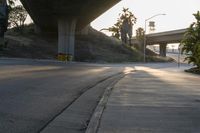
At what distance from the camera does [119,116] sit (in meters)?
11.1

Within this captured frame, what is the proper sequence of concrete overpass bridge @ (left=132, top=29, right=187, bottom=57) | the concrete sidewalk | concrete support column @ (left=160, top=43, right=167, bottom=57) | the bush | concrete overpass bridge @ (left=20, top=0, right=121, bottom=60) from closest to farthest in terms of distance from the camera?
1. the concrete sidewalk
2. the bush
3. concrete overpass bridge @ (left=20, top=0, right=121, bottom=60)
4. concrete overpass bridge @ (left=132, top=29, right=187, bottom=57)
5. concrete support column @ (left=160, top=43, right=167, bottom=57)

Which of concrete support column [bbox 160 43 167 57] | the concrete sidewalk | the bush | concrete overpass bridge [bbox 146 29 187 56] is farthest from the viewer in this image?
concrete support column [bbox 160 43 167 57]

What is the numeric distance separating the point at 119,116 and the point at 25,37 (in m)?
Result: 86.9

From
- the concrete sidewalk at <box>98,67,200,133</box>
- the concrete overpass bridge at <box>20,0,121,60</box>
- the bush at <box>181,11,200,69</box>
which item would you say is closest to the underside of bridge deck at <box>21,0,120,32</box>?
the concrete overpass bridge at <box>20,0,121,60</box>

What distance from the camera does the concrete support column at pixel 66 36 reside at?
73.1 metres

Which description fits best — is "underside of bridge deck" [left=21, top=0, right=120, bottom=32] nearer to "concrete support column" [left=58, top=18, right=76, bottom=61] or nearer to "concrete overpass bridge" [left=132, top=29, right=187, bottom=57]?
"concrete support column" [left=58, top=18, right=76, bottom=61]

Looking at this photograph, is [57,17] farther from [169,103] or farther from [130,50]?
[169,103]

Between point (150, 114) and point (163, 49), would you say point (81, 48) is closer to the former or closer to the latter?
point (163, 49)

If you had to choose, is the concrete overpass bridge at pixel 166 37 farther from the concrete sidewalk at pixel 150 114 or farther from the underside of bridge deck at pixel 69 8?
the concrete sidewalk at pixel 150 114

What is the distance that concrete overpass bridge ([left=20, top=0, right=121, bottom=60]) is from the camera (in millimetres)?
57219

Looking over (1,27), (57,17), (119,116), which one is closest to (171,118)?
(119,116)

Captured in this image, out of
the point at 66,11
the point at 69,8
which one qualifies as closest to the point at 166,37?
the point at 66,11

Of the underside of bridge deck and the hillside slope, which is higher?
the underside of bridge deck

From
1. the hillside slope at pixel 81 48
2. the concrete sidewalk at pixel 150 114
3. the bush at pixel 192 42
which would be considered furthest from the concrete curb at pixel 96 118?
the hillside slope at pixel 81 48
